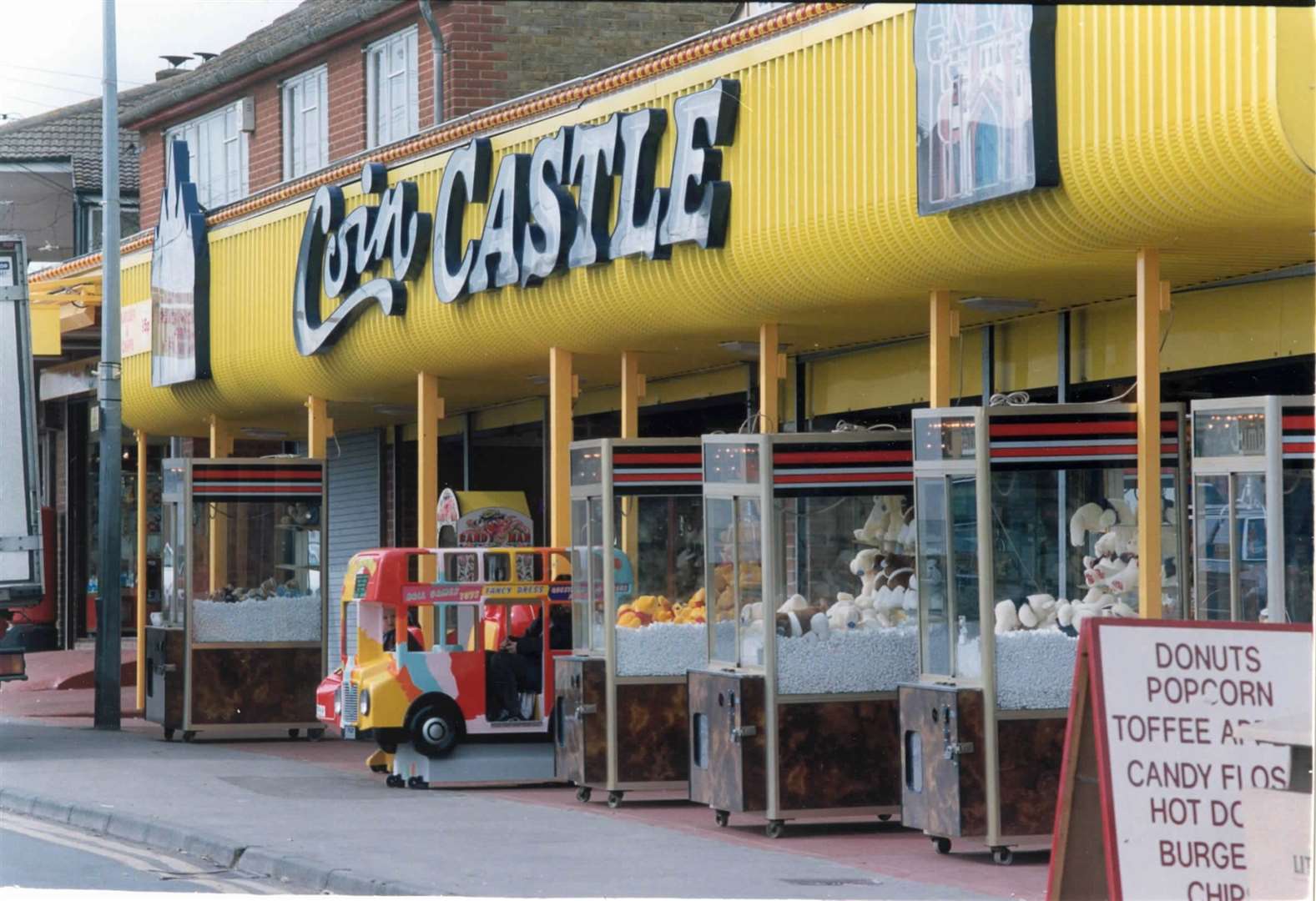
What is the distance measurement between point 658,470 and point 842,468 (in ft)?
6.49

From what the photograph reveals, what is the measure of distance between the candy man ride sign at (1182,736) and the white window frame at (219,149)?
2117cm

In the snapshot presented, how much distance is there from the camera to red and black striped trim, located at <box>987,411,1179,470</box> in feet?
38.7

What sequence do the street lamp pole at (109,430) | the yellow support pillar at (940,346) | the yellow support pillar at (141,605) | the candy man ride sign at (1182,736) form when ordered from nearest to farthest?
the candy man ride sign at (1182,736) → the yellow support pillar at (940,346) → the street lamp pole at (109,430) → the yellow support pillar at (141,605)

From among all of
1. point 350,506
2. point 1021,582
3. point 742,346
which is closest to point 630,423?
point 742,346

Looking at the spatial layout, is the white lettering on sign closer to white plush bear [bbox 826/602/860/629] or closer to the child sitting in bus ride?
white plush bear [bbox 826/602/860/629]

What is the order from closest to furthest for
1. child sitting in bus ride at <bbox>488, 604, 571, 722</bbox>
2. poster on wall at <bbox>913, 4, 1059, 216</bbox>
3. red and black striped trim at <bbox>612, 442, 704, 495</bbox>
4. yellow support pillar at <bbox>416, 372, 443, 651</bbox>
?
poster on wall at <bbox>913, 4, 1059, 216</bbox> → red and black striped trim at <bbox>612, 442, 704, 495</bbox> → child sitting in bus ride at <bbox>488, 604, 571, 722</bbox> → yellow support pillar at <bbox>416, 372, 443, 651</bbox>

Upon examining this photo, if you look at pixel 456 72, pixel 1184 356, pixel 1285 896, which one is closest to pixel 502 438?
pixel 456 72

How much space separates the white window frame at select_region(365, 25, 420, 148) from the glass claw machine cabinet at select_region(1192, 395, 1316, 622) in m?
14.4

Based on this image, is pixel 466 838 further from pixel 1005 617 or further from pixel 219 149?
pixel 219 149

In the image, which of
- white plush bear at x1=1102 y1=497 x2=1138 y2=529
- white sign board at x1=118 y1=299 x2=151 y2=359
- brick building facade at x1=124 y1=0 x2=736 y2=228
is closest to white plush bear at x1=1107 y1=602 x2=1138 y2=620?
white plush bear at x1=1102 y1=497 x2=1138 y2=529

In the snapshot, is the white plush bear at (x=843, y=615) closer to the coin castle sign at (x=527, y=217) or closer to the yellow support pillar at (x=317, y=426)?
the coin castle sign at (x=527, y=217)

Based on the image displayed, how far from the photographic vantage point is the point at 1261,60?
9.62 metres

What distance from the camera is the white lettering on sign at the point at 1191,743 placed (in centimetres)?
794

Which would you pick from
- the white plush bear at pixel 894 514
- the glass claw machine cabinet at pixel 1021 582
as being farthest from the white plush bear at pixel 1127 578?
the white plush bear at pixel 894 514
